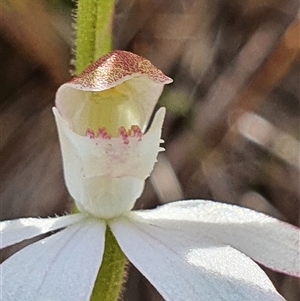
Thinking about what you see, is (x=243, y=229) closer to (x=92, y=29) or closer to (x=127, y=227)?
(x=127, y=227)

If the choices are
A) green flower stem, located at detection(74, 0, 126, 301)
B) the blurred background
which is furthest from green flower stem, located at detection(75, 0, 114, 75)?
the blurred background

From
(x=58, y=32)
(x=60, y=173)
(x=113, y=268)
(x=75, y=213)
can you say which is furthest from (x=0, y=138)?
(x=113, y=268)

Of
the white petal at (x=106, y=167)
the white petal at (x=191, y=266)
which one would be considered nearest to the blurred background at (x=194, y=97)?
the white petal at (x=106, y=167)

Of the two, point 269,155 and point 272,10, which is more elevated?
point 272,10

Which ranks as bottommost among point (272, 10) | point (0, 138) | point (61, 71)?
point (0, 138)

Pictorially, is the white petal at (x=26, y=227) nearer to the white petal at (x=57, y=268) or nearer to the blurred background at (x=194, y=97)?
the white petal at (x=57, y=268)

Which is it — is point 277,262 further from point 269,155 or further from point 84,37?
point 269,155

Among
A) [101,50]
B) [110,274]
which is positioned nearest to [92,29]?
[101,50]
